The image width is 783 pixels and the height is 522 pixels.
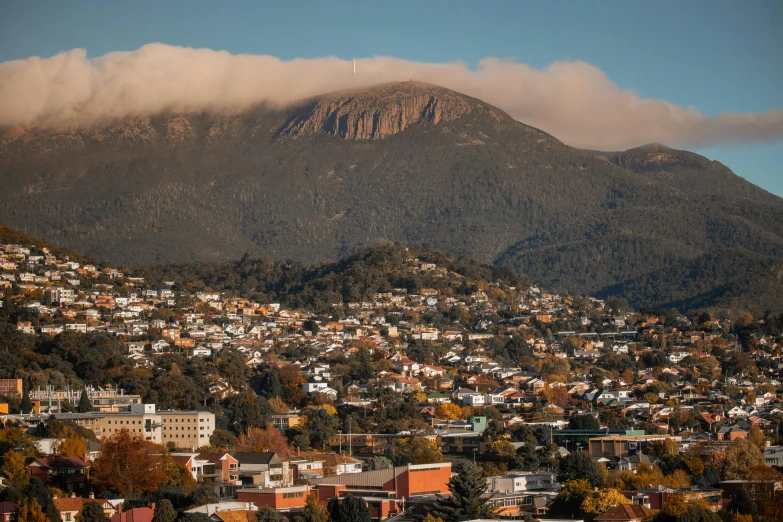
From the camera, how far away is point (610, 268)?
172 m

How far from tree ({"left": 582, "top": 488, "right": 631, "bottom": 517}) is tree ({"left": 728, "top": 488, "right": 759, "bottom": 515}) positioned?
3.56 metres

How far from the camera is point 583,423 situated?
73.0 metres

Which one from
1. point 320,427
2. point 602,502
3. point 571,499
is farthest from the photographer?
point 320,427

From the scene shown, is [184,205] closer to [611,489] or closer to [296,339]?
[296,339]

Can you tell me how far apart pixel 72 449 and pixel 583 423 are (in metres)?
26.7

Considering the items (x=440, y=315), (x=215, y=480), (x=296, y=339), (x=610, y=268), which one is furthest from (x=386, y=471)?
(x=610, y=268)

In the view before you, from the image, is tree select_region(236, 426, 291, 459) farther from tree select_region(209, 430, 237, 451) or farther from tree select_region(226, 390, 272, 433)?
tree select_region(226, 390, 272, 433)

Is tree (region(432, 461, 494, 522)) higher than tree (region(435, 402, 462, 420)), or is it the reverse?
tree (region(435, 402, 462, 420))

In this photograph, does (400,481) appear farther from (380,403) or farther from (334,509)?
(380,403)

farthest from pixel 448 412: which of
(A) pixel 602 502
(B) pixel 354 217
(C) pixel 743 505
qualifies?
(B) pixel 354 217

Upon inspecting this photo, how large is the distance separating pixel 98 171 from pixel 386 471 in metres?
136

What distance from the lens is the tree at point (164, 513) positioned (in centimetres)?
4641

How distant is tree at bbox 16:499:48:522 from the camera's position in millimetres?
45750

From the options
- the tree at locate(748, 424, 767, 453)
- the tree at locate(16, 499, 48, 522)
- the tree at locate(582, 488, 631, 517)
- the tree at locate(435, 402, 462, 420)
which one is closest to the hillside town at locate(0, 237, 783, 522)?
the tree at locate(582, 488, 631, 517)
